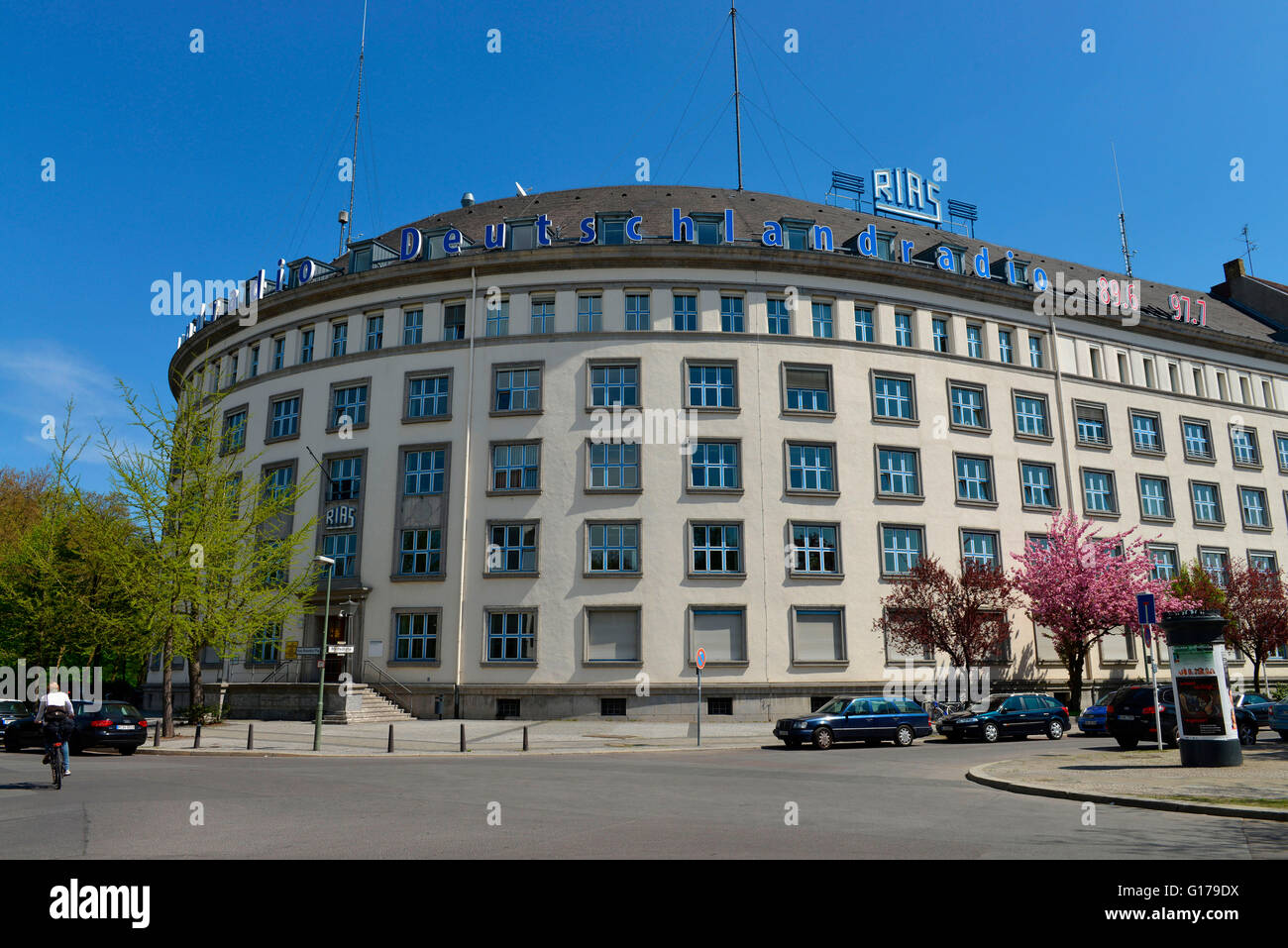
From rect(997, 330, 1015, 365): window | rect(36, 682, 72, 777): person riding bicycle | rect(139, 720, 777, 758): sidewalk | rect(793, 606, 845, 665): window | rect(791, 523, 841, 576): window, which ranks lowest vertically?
rect(139, 720, 777, 758): sidewalk

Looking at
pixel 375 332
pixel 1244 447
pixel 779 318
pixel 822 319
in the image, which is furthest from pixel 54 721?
pixel 1244 447

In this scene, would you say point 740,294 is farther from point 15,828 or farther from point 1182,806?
point 15,828

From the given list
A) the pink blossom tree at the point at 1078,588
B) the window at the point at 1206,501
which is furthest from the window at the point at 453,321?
the window at the point at 1206,501

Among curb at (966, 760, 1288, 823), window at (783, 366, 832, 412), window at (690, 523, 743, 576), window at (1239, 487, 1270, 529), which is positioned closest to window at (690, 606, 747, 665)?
window at (690, 523, 743, 576)

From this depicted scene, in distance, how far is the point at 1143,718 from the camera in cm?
2042

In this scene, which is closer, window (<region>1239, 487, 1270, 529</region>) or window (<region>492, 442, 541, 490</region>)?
window (<region>492, 442, 541, 490</region>)

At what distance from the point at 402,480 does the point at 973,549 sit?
24418 millimetres

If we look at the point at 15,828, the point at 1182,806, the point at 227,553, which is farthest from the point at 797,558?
the point at 15,828

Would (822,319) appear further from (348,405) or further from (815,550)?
(348,405)

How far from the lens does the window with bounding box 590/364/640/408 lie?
35438mm

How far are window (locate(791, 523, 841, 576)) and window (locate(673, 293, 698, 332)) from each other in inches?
368

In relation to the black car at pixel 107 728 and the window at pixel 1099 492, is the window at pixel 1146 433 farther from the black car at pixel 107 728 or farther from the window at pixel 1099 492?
the black car at pixel 107 728

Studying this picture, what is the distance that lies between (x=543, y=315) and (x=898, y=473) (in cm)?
1643

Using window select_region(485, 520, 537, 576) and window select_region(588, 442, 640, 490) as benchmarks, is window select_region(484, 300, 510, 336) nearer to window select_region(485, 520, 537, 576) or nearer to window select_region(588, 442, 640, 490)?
window select_region(588, 442, 640, 490)
